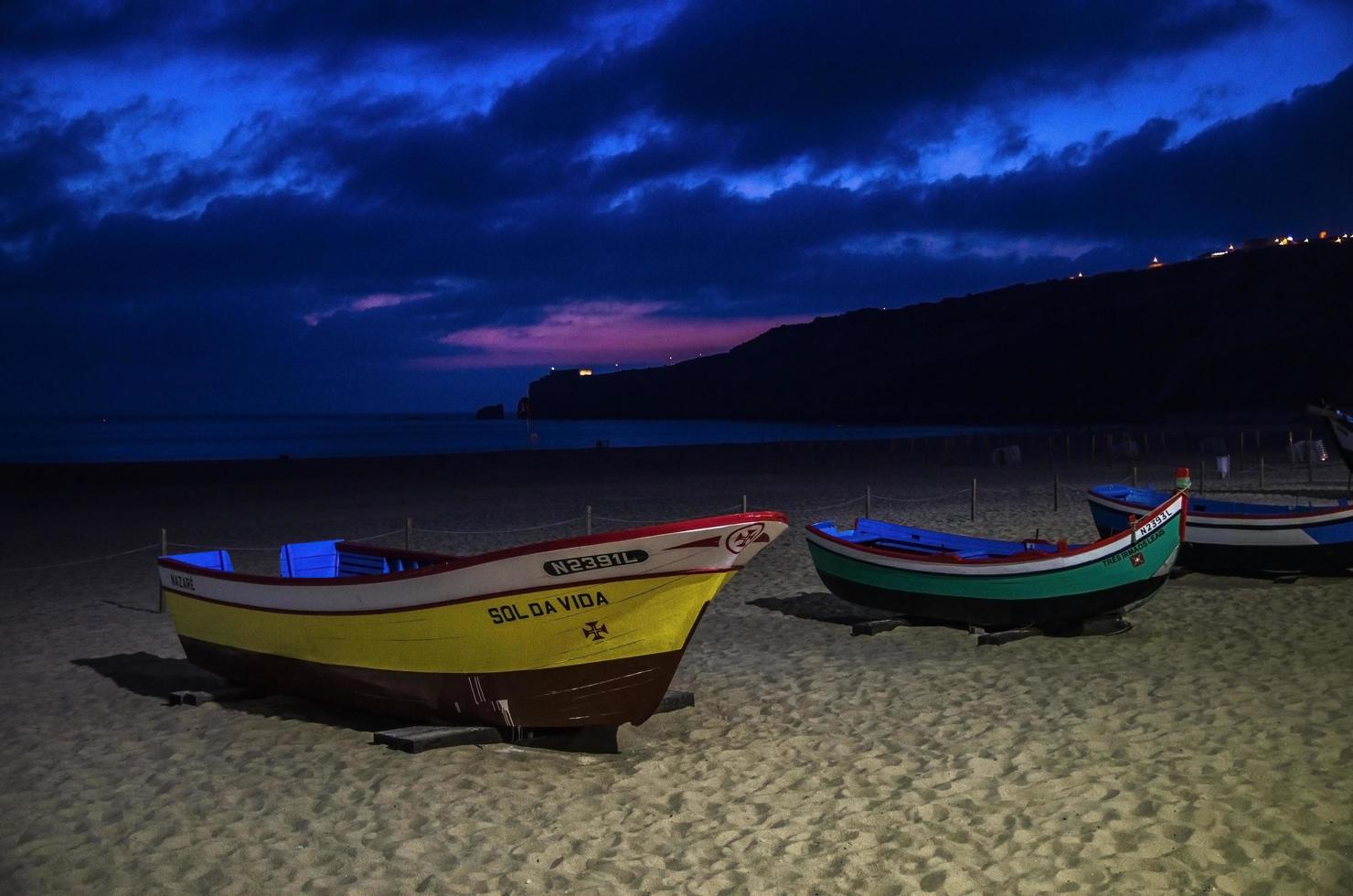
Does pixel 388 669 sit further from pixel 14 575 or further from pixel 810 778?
pixel 14 575

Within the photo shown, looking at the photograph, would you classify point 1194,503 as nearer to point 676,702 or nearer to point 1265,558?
point 1265,558

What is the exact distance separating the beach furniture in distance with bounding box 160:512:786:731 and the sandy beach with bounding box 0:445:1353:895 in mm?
367

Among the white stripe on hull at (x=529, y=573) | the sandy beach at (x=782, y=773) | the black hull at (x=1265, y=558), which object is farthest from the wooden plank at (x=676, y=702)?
the black hull at (x=1265, y=558)

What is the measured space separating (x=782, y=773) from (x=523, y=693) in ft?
5.65

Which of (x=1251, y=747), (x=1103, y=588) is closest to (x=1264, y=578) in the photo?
(x=1103, y=588)

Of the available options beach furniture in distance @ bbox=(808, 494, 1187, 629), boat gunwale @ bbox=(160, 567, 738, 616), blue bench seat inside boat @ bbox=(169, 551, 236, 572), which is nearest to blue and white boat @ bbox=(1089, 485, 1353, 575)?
beach furniture in distance @ bbox=(808, 494, 1187, 629)

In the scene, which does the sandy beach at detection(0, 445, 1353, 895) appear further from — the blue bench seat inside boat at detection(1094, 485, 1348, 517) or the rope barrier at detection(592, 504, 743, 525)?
the rope barrier at detection(592, 504, 743, 525)

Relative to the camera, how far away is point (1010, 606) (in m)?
9.30

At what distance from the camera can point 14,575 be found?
46.9 ft

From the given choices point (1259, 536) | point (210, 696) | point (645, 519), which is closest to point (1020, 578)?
point (1259, 536)

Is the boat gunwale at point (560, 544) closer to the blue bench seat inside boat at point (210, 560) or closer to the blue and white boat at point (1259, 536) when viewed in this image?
the blue bench seat inside boat at point (210, 560)

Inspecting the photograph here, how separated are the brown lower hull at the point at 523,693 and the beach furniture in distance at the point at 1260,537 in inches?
295

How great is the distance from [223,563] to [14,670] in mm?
1964

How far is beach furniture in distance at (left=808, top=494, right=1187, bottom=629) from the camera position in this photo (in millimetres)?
8953
